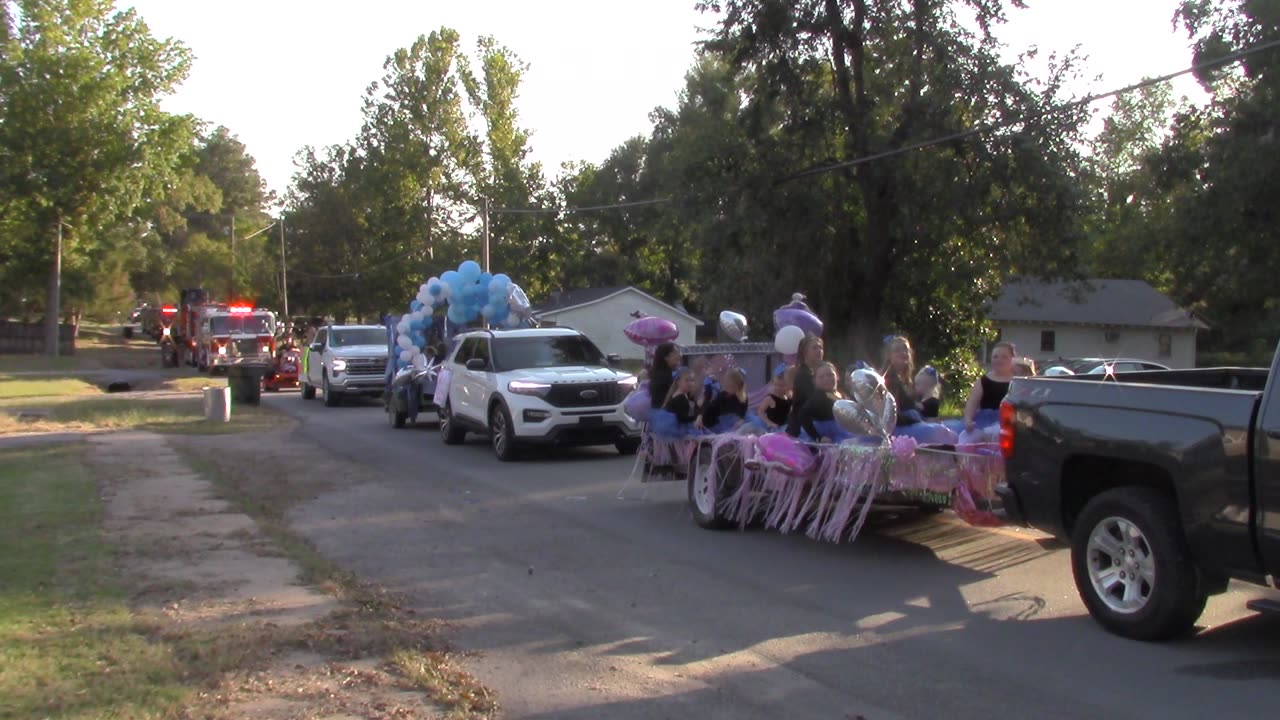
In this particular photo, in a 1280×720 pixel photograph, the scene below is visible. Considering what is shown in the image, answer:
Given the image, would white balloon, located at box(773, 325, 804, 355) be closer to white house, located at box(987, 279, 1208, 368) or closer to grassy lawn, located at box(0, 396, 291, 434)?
grassy lawn, located at box(0, 396, 291, 434)

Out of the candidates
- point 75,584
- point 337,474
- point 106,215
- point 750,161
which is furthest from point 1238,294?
point 106,215

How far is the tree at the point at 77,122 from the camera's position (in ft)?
163

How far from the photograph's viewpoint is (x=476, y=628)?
7.25 m

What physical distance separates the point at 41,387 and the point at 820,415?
3134 cm

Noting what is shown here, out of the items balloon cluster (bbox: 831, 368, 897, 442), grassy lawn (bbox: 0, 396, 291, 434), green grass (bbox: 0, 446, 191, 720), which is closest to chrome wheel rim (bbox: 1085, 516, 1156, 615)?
balloon cluster (bbox: 831, 368, 897, 442)

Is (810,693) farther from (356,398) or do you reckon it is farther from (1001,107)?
(356,398)

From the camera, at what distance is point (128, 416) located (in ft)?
76.7

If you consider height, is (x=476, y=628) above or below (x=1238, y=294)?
below

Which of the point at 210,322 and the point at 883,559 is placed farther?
the point at 210,322

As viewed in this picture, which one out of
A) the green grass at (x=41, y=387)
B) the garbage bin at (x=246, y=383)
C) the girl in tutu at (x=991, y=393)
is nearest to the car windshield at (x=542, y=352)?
the girl in tutu at (x=991, y=393)

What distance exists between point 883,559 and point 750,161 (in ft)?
51.1

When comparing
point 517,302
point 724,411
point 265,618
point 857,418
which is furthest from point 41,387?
point 857,418

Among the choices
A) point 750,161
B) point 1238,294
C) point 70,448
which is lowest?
point 70,448

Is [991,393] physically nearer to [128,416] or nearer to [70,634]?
[70,634]
